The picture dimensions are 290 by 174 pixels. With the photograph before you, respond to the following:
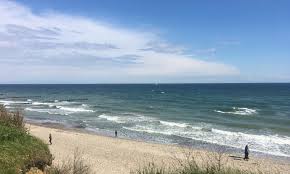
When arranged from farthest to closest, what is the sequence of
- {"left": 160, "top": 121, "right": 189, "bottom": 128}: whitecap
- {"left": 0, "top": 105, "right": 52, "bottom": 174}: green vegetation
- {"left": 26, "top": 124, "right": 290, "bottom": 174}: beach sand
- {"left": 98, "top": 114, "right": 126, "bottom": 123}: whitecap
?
1. {"left": 98, "top": 114, "right": 126, "bottom": 123}: whitecap
2. {"left": 160, "top": 121, "right": 189, "bottom": 128}: whitecap
3. {"left": 26, "top": 124, "right": 290, "bottom": 174}: beach sand
4. {"left": 0, "top": 105, "right": 52, "bottom": 174}: green vegetation

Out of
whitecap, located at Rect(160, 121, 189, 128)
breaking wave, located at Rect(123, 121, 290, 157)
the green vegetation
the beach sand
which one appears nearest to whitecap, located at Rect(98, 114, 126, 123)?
breaking wave, located at Rect(123, 121, 290, 157)

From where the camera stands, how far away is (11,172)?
29.3 ft

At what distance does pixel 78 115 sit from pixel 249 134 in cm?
2576

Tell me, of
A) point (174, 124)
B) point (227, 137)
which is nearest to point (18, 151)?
point (227, 137)

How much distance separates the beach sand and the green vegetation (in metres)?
9.55

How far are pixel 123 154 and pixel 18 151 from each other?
1869 centimetres

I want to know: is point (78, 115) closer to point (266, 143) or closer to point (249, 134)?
point (249, 134)

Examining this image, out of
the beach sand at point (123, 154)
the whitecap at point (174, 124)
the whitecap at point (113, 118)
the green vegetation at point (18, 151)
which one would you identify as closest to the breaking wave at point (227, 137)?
the whitecap at point (174, 124)

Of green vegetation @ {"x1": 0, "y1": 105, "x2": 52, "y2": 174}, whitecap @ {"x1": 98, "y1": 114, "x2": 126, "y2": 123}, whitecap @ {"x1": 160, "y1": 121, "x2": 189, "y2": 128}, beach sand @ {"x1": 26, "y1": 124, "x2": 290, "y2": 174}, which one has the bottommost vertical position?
beach sand @ {"x1": 26, "y1": 124, "x2": 290, "y2": 174}

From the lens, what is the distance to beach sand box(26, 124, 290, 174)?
23891 mm

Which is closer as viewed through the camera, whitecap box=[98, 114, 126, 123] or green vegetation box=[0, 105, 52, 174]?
green vegetation box=[0, 105, 52, 174]

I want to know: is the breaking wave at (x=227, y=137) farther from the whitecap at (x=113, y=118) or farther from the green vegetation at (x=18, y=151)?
the green vegetation at (x=18, y=151)

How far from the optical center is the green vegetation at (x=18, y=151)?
928 cm

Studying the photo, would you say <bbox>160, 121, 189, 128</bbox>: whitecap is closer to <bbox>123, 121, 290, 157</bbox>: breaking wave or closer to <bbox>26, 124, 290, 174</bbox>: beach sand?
<bbox>123, 121, 290, 157</bbox>: breaking wave
